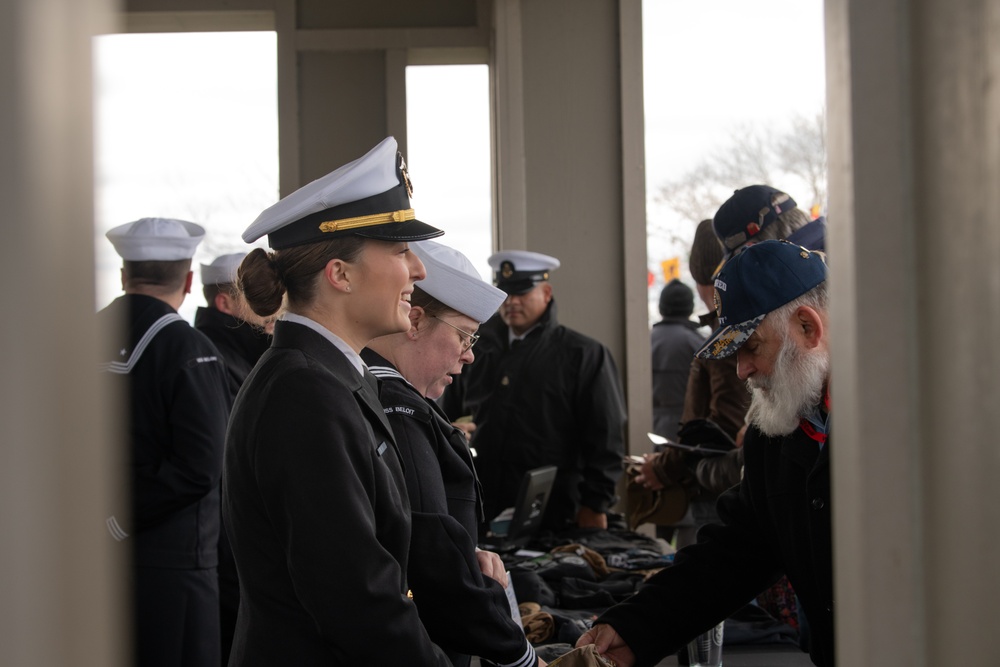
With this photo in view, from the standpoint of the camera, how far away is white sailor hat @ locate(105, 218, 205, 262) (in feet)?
10.9

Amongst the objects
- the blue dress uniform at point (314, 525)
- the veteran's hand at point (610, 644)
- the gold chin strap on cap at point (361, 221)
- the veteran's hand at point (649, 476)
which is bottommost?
the veteran's hand at point (610, 644)

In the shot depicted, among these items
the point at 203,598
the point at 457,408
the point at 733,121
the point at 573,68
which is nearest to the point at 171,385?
the point at 203,598

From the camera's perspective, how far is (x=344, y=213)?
5.93 feet

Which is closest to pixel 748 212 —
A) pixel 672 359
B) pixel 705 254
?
pixel 705 254

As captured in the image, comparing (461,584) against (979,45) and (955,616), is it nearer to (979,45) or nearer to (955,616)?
(955,616)

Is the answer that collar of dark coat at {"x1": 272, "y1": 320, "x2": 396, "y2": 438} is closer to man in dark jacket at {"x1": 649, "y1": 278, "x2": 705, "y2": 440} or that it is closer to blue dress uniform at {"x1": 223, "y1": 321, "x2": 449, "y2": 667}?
blue dress uniform at {"x1": 223, "y1": 321, "x2": 449, "y2": 667}

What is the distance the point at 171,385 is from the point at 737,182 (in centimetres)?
1383

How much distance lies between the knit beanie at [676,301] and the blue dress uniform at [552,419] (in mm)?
2294

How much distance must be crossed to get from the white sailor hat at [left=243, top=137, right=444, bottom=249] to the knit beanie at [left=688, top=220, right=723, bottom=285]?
7.57 ft

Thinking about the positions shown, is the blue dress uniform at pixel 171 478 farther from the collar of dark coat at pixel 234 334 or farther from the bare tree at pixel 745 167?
the bare tree at pixel 745 167

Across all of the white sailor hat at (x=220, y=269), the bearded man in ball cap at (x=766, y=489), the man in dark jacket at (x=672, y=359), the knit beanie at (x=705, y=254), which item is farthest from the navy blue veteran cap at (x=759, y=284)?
the man in dark jacket at (x=672, y=359)

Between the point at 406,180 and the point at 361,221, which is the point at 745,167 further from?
the point at 361,221

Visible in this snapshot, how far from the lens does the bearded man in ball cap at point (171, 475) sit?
3.08 metres

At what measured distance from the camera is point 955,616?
2.83 ft
